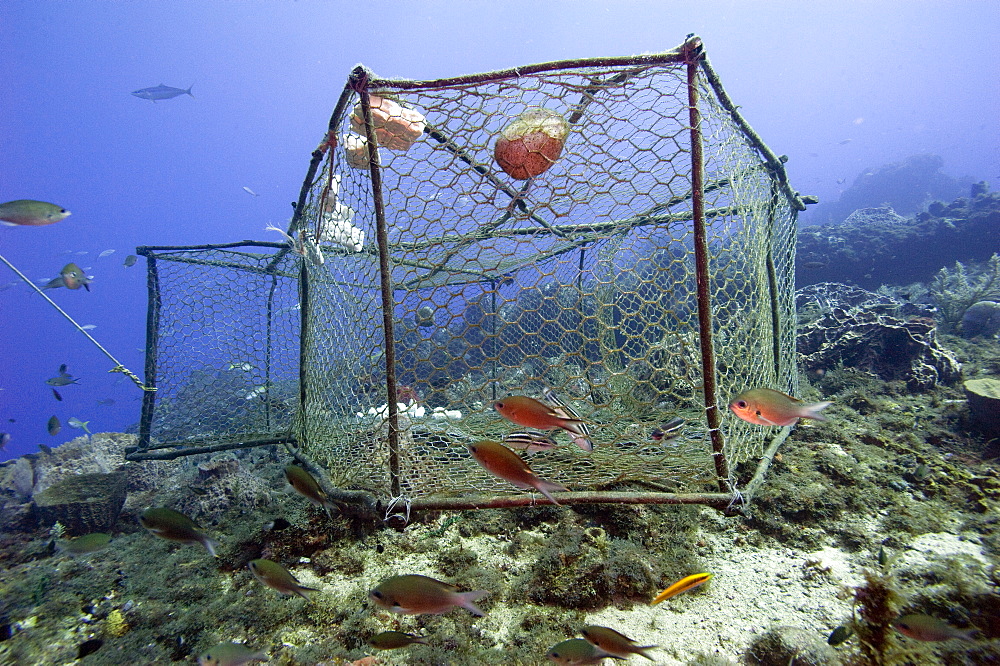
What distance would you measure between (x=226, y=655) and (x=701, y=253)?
3.44 meters

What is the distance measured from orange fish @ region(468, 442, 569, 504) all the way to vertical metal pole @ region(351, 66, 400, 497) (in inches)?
30.9

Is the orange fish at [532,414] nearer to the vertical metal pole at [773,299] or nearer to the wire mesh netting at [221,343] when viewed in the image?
the vertical metal pole at [773,299]

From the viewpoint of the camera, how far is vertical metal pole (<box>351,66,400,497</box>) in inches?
96.0

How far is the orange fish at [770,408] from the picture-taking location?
206 cm

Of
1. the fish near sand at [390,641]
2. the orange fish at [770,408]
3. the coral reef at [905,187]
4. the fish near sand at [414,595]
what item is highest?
the coral reef at [905,187]

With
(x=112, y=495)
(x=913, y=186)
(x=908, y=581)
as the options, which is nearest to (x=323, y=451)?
(x=112, y=495)

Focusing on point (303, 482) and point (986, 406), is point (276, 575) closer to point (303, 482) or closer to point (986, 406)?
point (303, 482)

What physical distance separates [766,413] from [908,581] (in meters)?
1.72

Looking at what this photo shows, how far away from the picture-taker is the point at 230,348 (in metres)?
5.33

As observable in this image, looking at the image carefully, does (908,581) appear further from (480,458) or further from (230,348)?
(230,348)

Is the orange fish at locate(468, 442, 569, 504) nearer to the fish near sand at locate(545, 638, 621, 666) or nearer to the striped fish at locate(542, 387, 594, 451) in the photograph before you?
the striped fish at locate(542, 387, 594, 451)

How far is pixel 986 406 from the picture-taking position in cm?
431

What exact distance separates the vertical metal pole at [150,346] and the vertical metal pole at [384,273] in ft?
12.3

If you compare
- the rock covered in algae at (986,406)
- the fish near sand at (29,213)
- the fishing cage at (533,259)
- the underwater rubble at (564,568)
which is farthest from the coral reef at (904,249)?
the fish near sand at (29,213)
